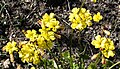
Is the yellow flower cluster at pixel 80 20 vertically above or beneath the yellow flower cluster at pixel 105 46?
above

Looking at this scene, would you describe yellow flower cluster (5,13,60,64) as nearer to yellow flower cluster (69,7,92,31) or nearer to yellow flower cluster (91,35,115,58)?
yellow flower cluster (69,7,92,31)

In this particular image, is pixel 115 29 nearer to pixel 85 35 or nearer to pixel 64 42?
pixel 85 35

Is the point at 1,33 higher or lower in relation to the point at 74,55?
higher

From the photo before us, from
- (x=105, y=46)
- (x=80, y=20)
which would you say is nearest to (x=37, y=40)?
(x=80, y=20)

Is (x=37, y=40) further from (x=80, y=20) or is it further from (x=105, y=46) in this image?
(x=105, y=46)

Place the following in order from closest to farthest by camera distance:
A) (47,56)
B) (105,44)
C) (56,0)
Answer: (105,44), (47,56), (56,0)

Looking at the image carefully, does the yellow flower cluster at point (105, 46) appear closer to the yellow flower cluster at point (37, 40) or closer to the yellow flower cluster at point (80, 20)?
the yellow flower cluster at point (80, 20)

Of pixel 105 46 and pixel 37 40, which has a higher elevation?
pixel 37 40

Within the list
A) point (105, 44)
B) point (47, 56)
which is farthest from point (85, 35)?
point (105, 44)

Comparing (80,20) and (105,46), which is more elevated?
(80,20)

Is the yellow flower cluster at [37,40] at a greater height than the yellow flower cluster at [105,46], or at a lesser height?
greater

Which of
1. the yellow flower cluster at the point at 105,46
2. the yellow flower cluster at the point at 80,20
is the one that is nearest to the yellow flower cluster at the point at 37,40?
the yellow flower cluster at the point at 80,20
